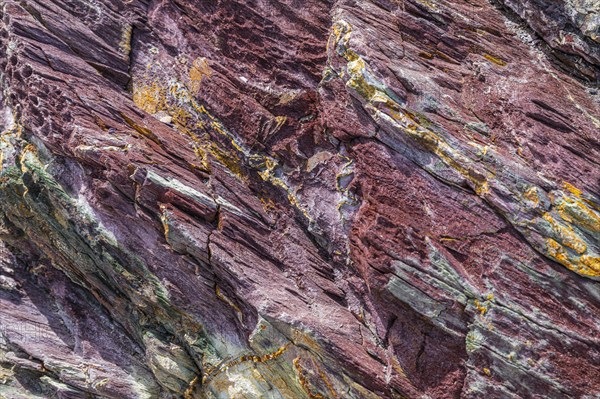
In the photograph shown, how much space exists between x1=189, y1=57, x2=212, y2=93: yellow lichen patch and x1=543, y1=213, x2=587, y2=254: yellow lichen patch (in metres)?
10.9

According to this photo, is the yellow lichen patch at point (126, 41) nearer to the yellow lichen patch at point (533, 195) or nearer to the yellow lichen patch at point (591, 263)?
the yellow lichen patch at point (533, 195)

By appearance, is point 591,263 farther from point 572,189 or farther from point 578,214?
point 572,189

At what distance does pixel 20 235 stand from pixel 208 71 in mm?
8953

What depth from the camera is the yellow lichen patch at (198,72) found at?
1752cm

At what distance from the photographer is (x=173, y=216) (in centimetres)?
1546

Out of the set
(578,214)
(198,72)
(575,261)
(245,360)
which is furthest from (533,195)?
(198,72)

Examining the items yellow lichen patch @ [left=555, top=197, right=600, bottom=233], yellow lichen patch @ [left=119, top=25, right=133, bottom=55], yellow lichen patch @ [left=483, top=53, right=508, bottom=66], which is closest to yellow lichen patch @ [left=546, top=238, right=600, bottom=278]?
yellow lichen patch @ [left=555, top=197, right=600, bottom=233]

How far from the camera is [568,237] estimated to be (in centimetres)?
1303

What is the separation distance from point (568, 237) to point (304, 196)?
23.3 feet

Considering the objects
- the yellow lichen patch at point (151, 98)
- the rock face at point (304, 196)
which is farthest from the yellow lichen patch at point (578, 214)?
the yellow lichen patch at point (151, 98)

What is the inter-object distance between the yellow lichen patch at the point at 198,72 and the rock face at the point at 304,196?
8 cm

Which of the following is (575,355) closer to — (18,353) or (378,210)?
(378,210)

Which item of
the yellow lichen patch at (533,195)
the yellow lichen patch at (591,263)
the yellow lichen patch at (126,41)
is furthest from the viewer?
the yellow lichen patch at (126,41)

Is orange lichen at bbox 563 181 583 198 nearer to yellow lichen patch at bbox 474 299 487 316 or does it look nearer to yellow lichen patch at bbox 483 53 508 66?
yellow lichen patch at bbox 474 299 487 316
